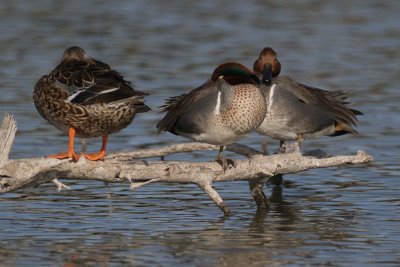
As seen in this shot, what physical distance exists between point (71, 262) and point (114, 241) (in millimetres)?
719

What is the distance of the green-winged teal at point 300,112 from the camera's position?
1063 cm

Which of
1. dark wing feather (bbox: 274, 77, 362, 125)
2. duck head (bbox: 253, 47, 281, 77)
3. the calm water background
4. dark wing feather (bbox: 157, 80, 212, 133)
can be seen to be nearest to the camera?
the calm water background

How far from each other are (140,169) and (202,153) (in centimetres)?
378

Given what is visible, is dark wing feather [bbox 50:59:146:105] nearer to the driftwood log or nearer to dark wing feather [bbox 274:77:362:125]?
the driftwood log

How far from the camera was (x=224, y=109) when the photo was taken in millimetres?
9086

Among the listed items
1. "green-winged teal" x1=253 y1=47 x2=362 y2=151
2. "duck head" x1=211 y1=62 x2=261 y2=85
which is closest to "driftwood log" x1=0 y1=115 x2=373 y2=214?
"duck head" x1=211 y1=62 x2=261 y2=85

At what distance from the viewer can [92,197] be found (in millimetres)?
10547

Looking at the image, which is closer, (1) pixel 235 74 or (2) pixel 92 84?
(2) pixel 92 84

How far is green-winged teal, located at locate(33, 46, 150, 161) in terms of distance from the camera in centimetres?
→ 905

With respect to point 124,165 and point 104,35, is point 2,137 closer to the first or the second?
point 124,165

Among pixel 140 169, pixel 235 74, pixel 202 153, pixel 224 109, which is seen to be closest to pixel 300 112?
pixel 235 74

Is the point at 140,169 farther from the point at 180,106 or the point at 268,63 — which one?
the point at 268,63

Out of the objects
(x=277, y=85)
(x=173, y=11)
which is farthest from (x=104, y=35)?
(x=277, y=85)

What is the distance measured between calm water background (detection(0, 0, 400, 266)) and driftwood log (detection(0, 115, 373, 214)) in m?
0.43
